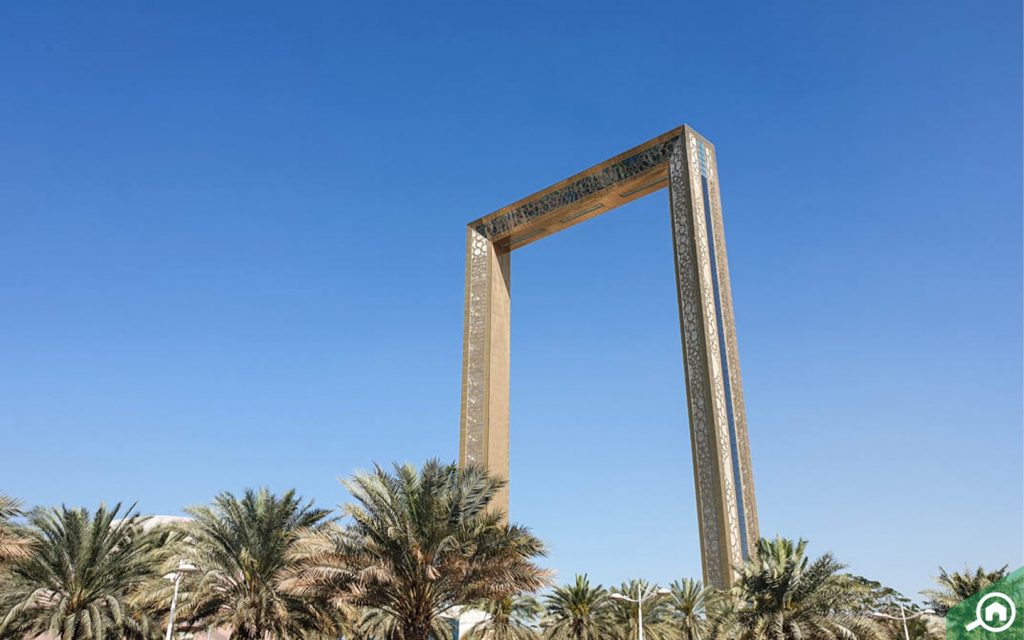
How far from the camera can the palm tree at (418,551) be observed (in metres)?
18.0

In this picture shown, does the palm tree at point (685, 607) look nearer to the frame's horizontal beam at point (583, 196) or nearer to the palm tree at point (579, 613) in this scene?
the palm tree at point (579, 613)

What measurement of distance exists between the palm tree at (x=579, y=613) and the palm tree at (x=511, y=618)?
932 millimetres

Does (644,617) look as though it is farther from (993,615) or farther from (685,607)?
(993,615)

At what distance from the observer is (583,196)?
1262 inches

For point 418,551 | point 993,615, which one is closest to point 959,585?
point 993,615

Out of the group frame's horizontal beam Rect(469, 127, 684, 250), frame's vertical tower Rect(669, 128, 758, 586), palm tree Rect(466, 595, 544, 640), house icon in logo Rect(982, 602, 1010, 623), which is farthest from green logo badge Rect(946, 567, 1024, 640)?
frame's horizontal beam Rect(469, 127, 684, 250)

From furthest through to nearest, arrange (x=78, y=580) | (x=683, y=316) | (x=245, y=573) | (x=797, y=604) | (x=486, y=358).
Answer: (x=486, y=358) < (x=683, y=316) < (x=78, y=580) < (x=245, y=573) < (x=797, y=604)

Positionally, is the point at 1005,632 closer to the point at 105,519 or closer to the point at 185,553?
the point at 185,553

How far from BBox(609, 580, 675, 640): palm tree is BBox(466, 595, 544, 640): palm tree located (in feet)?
8.77

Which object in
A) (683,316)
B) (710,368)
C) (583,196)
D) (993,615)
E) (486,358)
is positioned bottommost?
(993,615)

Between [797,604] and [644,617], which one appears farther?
[644,617]

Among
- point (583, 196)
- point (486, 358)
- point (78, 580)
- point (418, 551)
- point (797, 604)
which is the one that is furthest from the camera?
point (486, 358)

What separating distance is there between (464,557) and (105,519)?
1401 centimetres

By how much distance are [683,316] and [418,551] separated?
12.9 meters
